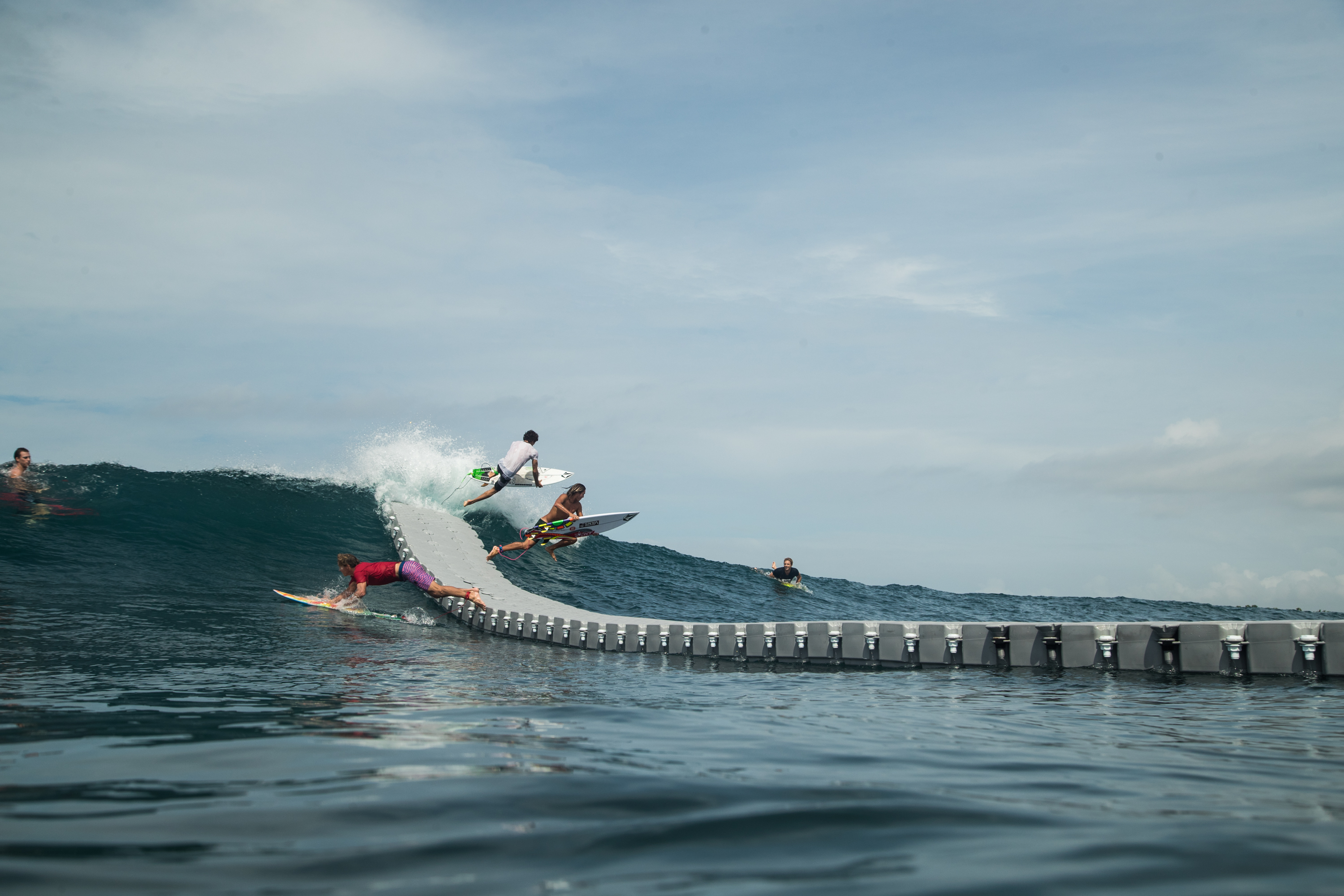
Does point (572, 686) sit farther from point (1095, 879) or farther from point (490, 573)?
point (490, 573)

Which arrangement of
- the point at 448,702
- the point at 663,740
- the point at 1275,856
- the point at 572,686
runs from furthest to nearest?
the point at 572,686 → the point at 448,702 → the point at 663,740 → the point at 1275,856

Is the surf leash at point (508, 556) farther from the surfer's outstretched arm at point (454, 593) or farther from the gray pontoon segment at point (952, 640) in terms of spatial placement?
the surfer's outstretched arm at point (454, 593)

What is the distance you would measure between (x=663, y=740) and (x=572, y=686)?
4128 millimetres

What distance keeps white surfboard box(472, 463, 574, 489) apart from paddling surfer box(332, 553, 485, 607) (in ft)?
7.40

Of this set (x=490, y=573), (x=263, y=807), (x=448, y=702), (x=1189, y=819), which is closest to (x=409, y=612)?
(x=490, y=573)

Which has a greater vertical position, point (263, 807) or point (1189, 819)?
point (1189, 819)

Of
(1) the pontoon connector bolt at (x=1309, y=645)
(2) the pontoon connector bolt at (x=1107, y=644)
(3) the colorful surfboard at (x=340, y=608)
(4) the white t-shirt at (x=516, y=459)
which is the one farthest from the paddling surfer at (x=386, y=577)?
(1) the pontoon connector bolt at (x=1309, y=645)

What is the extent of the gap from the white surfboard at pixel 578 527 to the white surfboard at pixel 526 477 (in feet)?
3.26

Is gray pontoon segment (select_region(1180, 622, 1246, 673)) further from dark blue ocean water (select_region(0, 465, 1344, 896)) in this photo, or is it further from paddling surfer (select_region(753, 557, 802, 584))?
paddling surfer (select_region(753, 557, 802, 584))

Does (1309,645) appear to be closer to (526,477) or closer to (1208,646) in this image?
(1208,646)

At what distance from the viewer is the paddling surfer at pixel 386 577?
17984mm

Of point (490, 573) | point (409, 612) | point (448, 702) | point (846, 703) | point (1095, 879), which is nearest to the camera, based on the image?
point (1095, 879)

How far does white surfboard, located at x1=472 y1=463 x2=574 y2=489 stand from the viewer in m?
18.7

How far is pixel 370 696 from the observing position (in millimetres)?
8344
